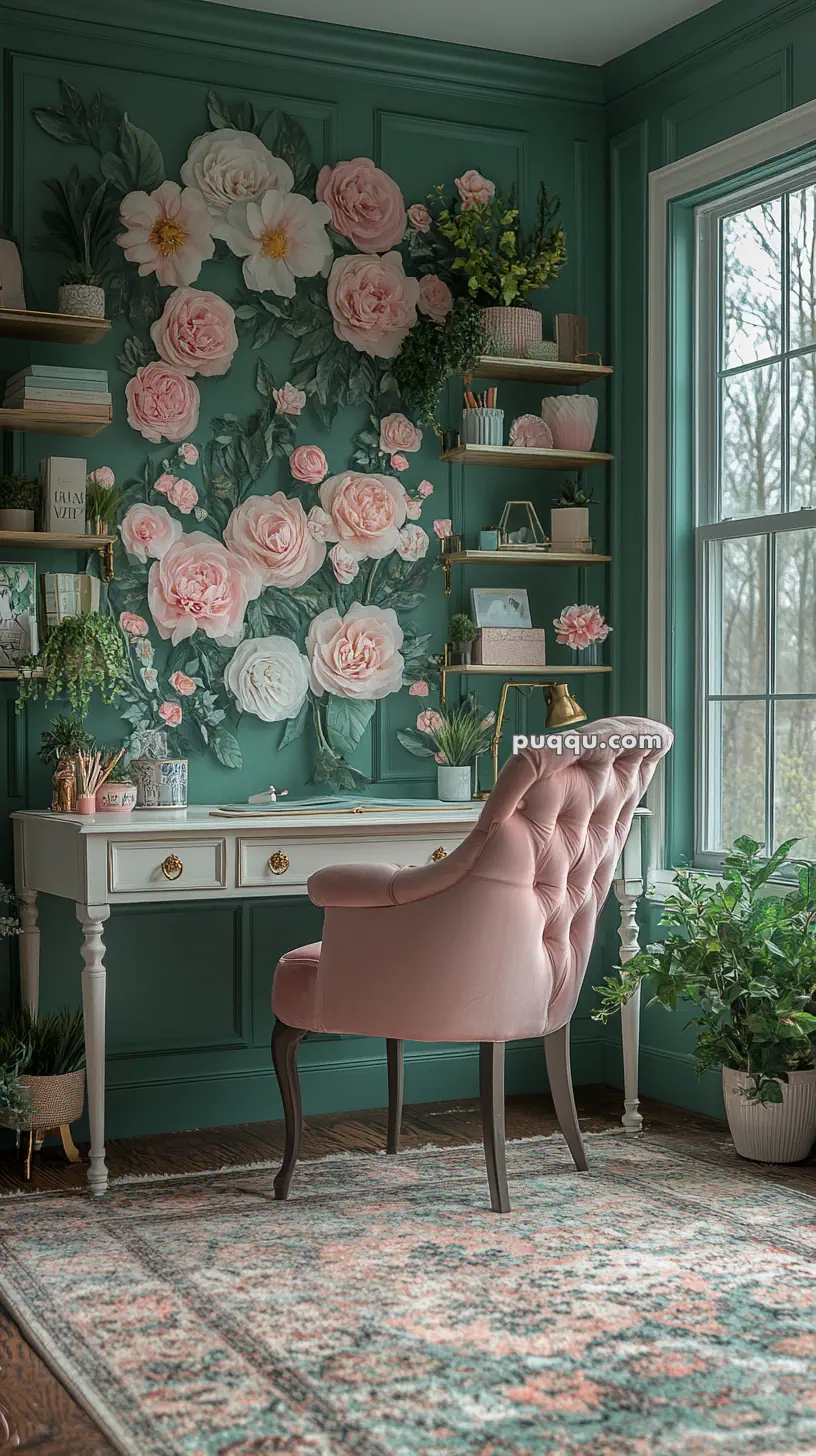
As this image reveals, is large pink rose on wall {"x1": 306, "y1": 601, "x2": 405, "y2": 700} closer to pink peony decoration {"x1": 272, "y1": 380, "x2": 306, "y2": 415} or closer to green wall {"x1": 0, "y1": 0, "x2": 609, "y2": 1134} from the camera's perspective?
green wall {"x1": 0, "y1": 0, "x2": 609, "y2": 1134}

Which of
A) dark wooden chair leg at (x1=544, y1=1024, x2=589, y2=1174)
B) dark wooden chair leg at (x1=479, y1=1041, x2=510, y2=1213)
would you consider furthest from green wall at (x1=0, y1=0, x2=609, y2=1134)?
dark wooden chair leg at (x1=479, y1=1041, x2=510, y2=1213)

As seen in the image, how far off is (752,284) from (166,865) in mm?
2332

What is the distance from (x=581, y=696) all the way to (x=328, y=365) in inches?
50.9

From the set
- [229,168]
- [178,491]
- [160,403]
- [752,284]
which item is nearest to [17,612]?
[178,491]

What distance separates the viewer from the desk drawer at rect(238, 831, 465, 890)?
3729 mm

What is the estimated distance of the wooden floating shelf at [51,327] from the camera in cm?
389

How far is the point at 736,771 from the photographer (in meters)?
4.40

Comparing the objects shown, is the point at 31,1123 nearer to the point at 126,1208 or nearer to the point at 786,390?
the point at 126,1208

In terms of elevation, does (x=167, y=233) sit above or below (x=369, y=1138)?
above

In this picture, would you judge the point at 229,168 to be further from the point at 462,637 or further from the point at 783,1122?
the point at 783,1122

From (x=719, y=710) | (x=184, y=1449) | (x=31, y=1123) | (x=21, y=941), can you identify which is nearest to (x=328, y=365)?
(x=719, y=710)

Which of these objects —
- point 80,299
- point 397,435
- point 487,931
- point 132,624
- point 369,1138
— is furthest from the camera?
point 397,435

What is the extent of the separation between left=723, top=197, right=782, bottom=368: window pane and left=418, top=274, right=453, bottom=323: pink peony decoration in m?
0.82

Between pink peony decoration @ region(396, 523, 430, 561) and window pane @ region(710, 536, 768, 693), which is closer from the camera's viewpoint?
window pane @ region(710, 536, 768, 693)
